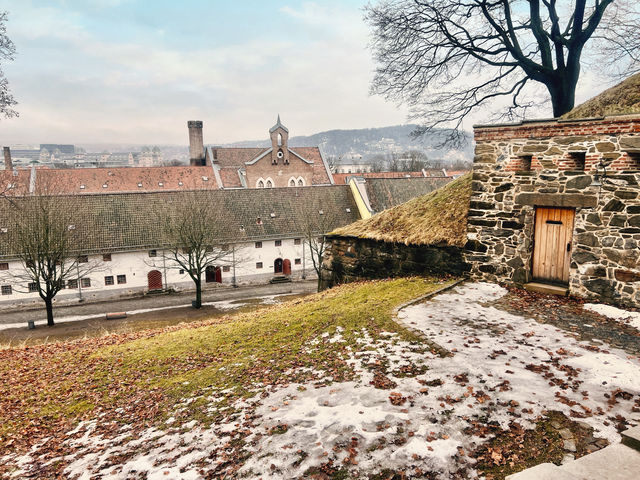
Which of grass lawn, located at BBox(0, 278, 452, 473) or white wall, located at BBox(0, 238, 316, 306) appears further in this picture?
white wall, located at BBox(0, 238, 316, 306)

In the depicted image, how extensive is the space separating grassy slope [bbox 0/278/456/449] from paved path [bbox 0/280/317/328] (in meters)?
16.7

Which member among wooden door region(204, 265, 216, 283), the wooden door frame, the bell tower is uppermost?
the bell tower

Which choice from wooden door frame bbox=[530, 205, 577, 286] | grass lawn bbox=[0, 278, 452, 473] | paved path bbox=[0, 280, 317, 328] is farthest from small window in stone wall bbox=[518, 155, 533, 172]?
paved path bbox=[0, 280, 317, 328]

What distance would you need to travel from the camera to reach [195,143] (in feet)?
239

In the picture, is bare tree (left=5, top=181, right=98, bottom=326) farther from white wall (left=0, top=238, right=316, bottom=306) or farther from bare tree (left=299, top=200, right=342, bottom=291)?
bare tree (left=299, top=200, right=342, bottom=291)

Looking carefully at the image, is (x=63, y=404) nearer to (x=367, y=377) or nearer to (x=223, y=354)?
(x=223, y=354)

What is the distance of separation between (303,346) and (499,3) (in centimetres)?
1402

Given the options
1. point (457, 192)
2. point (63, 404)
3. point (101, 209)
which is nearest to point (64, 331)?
point (101, 209)

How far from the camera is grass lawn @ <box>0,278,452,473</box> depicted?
717 cm

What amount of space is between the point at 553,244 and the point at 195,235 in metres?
24.5

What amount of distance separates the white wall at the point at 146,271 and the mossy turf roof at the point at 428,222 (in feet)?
66.9

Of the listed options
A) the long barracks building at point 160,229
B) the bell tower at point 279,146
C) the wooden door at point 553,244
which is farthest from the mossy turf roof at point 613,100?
the bell tower at point 279,146

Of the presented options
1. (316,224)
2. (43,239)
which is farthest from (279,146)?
(43,239)

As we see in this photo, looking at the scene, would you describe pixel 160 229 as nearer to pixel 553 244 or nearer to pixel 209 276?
pixel 209 276
